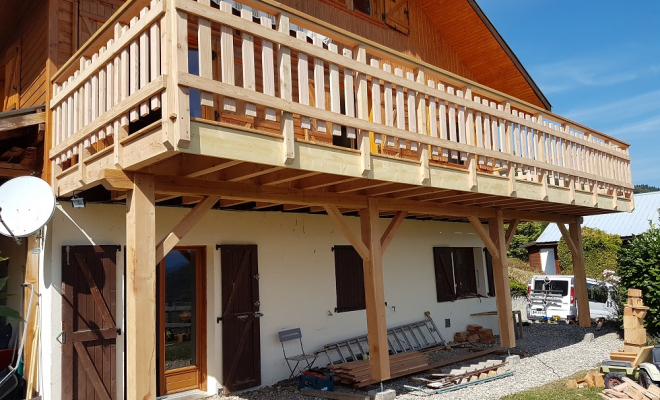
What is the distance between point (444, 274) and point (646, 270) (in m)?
3.85

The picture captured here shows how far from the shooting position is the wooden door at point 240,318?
750 cm

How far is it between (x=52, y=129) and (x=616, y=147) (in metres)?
10.4

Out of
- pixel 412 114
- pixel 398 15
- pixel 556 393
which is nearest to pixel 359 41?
pixel 412 114

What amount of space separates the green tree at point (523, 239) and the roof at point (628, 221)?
12.0 ft

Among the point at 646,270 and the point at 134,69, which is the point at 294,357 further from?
the point at 646,270

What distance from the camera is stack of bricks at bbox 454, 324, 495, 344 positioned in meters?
11.2

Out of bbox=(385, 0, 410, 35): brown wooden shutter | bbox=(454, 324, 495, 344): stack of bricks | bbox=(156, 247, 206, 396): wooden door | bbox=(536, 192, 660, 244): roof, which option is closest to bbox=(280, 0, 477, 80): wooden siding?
bbox=(385, 0, 410, 35): brown wooden shutter

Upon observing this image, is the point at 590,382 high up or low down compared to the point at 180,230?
down

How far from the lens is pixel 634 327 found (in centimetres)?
834

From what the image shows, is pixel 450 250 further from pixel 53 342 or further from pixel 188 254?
pixel 53 342

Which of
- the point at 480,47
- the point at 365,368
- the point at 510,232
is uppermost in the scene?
the point at 480,47

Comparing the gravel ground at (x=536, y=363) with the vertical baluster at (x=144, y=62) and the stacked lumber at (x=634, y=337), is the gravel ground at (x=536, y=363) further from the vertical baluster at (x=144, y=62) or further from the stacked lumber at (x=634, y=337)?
the vertical baluster at (x=144, y=62)

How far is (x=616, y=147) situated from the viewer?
11359 mm

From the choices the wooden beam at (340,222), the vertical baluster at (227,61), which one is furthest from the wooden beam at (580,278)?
the vertical baluster at (227,61)
